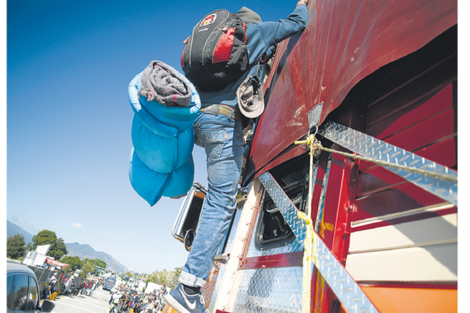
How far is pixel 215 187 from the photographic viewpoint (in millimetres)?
2102

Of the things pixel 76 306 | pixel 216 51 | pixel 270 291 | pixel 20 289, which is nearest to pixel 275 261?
pixel 270 291

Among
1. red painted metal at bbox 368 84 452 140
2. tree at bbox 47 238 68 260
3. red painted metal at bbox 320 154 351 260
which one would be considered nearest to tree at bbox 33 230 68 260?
tree at bbox 47 238 68 260

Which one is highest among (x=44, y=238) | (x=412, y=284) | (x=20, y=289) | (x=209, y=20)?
(x=209, y=20)

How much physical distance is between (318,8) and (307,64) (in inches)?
19.8

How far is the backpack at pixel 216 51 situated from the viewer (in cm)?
207

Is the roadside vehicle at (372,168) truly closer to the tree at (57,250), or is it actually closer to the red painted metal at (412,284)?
the red painted metal at (412,284)

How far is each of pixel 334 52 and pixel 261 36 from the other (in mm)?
877

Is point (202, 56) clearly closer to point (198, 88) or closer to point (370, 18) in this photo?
point (198, 88)

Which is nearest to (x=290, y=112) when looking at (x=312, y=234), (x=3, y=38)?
(x=312, y=234)

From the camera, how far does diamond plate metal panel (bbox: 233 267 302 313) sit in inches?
60.4

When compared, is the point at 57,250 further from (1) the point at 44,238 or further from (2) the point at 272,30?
(2) the point at 272,30

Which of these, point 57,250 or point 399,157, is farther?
point 57,250

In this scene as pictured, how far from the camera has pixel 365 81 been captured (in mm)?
1452
